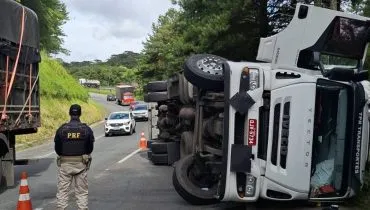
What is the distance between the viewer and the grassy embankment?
3067 cm

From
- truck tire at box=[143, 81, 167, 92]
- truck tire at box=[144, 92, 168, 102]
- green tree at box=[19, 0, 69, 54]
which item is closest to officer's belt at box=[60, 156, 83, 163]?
truck tire at box=[144, 92, 168, 102]

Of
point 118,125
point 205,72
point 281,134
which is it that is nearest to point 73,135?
point 205,72

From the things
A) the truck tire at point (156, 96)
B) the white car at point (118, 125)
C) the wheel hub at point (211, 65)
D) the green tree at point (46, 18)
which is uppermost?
the green tree at point (46, 18)

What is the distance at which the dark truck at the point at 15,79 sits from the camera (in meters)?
10.5

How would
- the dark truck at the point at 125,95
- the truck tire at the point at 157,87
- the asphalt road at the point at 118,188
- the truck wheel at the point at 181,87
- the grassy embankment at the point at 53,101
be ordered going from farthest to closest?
the dark truck at the point at 125,95 < the grassy embankment at the point at 53,101 < the truck tire at the point at 157,87 < the truck wheel at the point at 181,87 < the asphalt road at the point at 118,188

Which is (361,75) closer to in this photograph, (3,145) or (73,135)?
(73,135)

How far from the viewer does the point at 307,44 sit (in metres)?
7.77

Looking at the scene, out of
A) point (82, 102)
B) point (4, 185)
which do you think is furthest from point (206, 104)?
point (82, 102)

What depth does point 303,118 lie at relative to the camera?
7.08 meters

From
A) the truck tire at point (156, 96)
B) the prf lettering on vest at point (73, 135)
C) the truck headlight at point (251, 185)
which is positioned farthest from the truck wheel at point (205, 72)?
the truck tire at point (156, 96)

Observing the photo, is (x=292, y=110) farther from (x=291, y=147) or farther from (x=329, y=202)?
(x=329, y=202)

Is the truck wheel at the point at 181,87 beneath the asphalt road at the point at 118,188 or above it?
above

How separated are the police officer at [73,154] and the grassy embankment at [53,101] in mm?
18357

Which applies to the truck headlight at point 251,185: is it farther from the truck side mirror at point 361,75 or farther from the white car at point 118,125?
→ the white car at point 118,125
